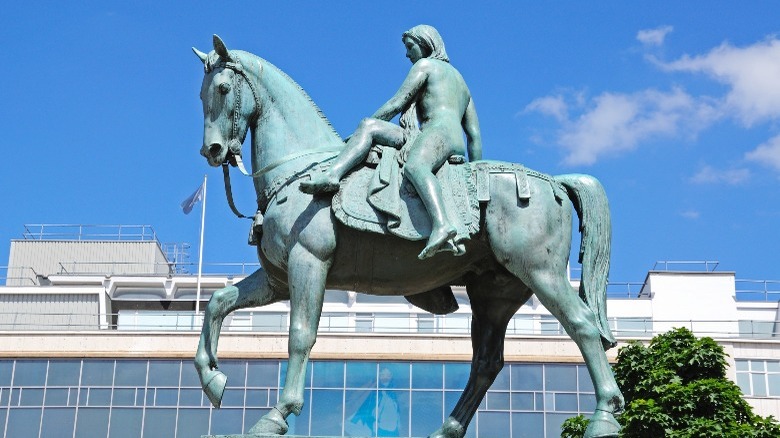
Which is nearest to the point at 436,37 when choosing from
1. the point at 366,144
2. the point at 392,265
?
the point at 366,144

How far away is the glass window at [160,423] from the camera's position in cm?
5509

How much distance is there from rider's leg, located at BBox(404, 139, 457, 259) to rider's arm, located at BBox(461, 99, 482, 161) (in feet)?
2.85

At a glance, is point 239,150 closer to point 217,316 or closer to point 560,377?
point 217,316

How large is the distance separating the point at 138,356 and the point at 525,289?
45.0m

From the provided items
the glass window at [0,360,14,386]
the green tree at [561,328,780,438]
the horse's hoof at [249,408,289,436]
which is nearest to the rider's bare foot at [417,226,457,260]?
the horse's hoof at [249,408,289,436]

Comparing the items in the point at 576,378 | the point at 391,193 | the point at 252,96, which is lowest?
the point at 391,193

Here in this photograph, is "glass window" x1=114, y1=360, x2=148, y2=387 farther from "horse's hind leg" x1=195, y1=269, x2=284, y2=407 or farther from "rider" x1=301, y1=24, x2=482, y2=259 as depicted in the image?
"rider" x1=301, y1=24, x2=482, y2=259

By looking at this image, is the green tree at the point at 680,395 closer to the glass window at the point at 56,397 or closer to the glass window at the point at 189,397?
the glass window at the point at 189,397

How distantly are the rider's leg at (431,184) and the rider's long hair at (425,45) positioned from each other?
1.59 feet

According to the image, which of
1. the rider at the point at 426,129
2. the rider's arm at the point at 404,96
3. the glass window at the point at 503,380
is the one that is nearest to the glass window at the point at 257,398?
the glass window at the point at 503,380

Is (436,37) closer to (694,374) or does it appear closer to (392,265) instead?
(392,265)

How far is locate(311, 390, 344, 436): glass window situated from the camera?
177ft

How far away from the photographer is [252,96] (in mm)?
13414

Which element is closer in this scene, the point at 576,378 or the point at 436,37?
the point at 436,37
